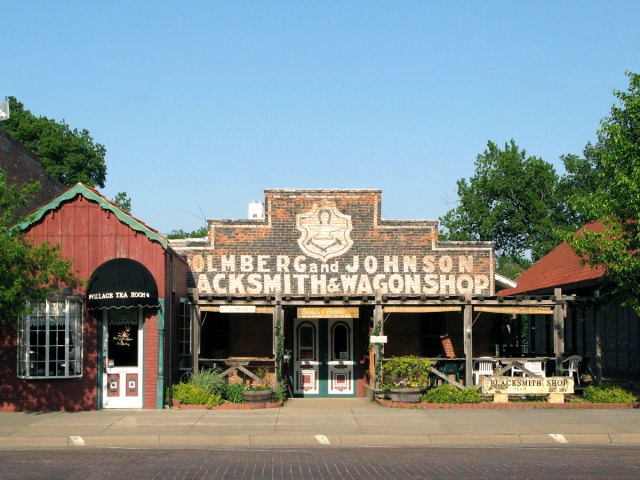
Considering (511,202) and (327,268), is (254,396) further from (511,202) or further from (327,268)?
(511,202)

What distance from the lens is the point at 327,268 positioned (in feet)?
83.4

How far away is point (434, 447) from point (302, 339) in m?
10.5

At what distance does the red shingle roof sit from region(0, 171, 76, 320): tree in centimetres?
1630

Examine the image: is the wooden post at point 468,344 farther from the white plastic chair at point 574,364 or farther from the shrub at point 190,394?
the shrub at point 190,394

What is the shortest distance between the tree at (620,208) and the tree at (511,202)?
125 feet

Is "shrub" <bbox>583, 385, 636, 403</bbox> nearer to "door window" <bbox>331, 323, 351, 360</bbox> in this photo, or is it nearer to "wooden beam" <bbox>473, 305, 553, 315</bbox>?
"wooden beam" <bbox>473, 305, 553, 315</bbox>

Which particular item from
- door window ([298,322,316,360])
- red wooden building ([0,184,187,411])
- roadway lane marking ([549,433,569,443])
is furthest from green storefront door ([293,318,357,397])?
roadway lane marking ([549,433,569,443])

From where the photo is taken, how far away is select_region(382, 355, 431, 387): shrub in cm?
2166

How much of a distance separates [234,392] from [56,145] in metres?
35.6

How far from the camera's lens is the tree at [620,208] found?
773 inches

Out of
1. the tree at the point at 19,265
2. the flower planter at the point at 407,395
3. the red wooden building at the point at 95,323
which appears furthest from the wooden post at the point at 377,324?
the tree at the point at 19,265

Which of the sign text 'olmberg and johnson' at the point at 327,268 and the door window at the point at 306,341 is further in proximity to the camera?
the door window at the point at 306,341

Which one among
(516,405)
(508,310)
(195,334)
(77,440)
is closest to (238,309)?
(195,334)

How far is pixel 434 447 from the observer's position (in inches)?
611
